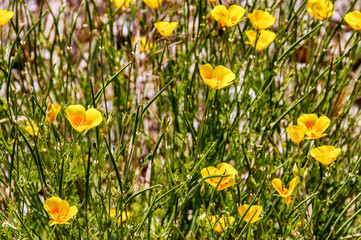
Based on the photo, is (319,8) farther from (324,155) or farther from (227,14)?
(324,155)

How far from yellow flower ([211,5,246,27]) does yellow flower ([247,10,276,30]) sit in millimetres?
A: 54

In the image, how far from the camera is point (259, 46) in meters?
1.49

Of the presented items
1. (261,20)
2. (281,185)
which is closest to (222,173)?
(281,185)

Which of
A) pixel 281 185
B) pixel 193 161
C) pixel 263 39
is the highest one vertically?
pixel 263 39

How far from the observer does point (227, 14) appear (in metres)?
1.38

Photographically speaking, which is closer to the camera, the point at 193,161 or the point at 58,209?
the point at 58,209

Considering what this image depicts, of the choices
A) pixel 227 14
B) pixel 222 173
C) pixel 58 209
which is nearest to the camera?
pixel 58 209

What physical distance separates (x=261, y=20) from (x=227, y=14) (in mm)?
128

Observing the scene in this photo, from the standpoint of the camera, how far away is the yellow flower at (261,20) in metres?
1.43

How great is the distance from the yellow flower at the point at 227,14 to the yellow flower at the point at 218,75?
164 millimetres

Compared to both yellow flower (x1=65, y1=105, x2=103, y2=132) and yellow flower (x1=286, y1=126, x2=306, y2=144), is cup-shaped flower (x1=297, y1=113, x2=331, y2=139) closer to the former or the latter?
yellow flower (x1=286, y1=126, x2=306, y2=144)

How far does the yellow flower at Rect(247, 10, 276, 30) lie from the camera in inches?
56.1

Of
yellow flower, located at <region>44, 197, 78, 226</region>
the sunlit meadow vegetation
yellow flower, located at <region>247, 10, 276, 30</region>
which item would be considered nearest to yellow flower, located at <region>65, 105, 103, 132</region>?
the sunlit meadow vegetation

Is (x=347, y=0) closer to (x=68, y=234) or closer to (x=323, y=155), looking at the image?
(x=323, y=155)
